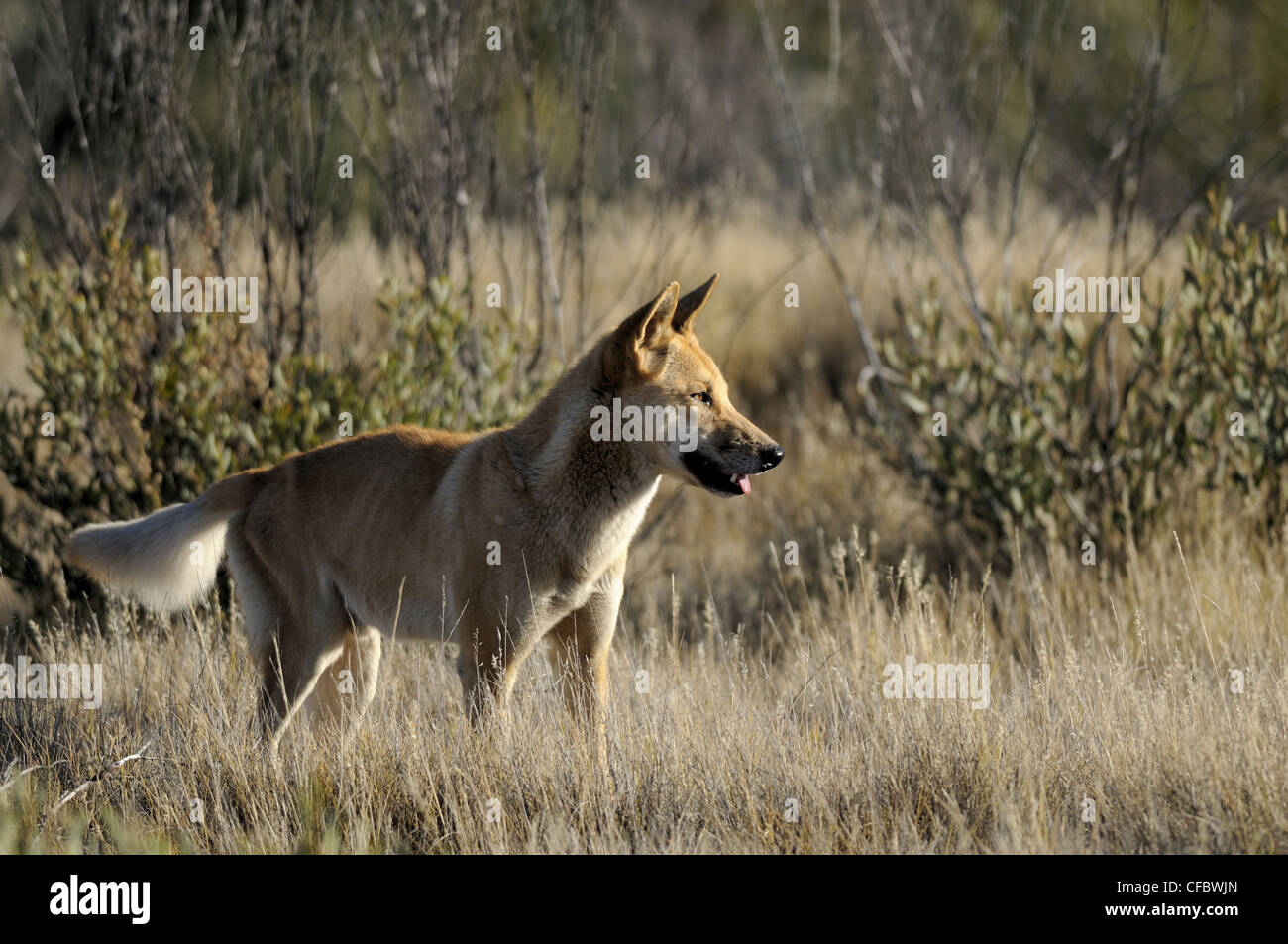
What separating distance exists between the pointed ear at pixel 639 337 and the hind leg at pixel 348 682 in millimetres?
1497

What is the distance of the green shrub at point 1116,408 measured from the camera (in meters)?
7.19

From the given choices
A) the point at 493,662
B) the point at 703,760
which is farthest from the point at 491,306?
the point at 703,760

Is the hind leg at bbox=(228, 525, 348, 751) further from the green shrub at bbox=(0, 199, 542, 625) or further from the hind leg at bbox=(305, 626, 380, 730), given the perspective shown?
the green shrub at bbox=(0, 199, 542, 625)

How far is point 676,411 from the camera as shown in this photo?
15.6 feet

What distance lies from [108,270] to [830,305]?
707 cm

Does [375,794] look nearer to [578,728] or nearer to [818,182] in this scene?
[578,728]

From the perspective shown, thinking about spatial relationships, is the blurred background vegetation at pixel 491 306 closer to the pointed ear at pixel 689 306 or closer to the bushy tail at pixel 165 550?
the bushy tail at pixel 165 550

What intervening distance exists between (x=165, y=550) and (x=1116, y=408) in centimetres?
513

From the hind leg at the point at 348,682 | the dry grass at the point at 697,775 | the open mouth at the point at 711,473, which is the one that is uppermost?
the open mouth at the point at 711,473

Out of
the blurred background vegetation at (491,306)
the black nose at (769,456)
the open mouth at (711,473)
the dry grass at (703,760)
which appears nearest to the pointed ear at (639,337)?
the open mouth at (711,473)

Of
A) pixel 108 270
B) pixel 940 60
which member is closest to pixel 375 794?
pixel 108 270

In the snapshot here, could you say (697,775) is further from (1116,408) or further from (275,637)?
(1116,408)

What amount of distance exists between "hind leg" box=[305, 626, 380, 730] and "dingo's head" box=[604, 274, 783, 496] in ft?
4.81

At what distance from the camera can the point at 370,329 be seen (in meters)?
11.6
